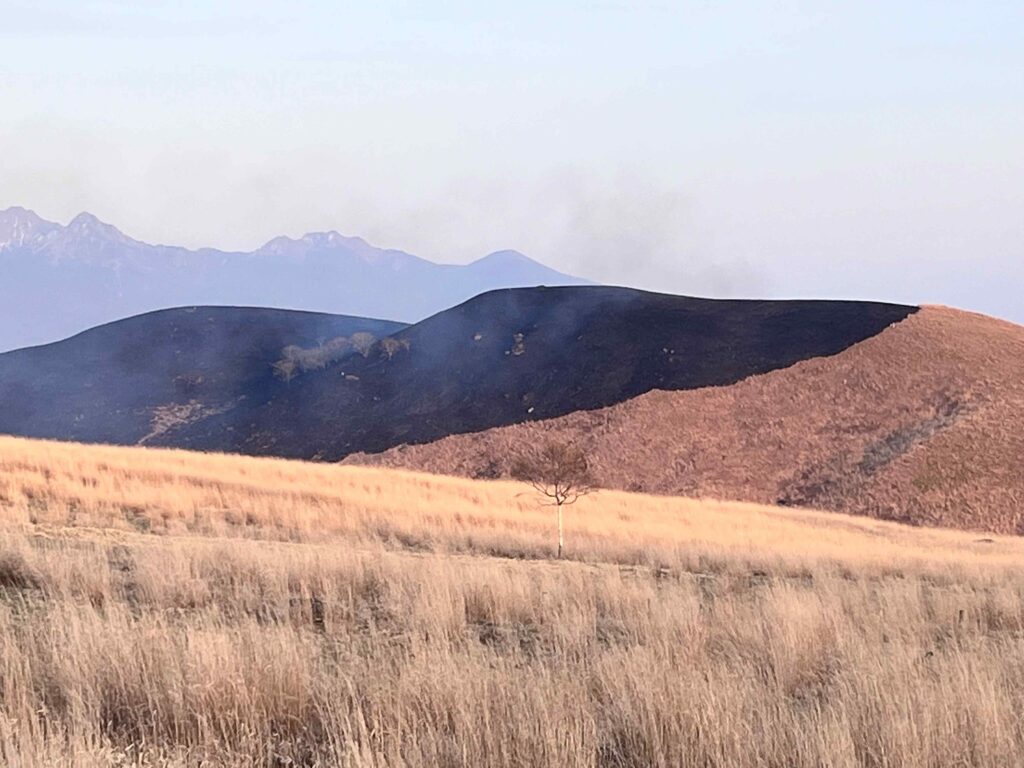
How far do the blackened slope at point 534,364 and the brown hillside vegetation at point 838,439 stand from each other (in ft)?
5.31

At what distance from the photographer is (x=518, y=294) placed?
6681 centimetres

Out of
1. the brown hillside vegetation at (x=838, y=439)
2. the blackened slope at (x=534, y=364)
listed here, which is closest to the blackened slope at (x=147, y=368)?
the blackened slope at (x=534, y=364)

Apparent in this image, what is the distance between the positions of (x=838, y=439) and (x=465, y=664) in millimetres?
41530

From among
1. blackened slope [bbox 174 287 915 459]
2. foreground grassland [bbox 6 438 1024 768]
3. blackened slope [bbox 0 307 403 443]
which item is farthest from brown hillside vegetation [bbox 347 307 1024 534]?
foreground grassland [bbox 6 438 1024 768]

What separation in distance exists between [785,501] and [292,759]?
129 ft

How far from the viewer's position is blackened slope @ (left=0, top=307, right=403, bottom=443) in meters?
61.7

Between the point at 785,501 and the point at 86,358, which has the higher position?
the point at 86,358

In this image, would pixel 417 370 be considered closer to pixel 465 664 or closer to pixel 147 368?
pixel 147 368

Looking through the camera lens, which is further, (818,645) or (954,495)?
(954,495)

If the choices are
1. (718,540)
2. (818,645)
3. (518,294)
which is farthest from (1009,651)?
(518,294)

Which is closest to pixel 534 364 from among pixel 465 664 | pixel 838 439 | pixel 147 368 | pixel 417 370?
pixel 417 370

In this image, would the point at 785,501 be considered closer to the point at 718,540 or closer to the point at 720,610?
the point at 718,540

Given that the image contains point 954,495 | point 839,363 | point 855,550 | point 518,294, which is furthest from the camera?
point 518,294

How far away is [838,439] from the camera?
4453 centimetres
